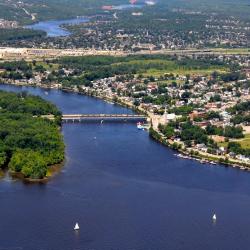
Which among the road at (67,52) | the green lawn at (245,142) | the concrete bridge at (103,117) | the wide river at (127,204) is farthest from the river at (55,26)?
the wide river at (127,204)

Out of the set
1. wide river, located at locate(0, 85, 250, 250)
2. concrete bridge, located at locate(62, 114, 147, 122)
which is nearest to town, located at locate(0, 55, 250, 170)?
concrete bridge, located at locate(62, 114, 147, 122)

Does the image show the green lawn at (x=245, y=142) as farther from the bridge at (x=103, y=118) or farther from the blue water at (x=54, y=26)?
the blue water at (x=54, y=26)

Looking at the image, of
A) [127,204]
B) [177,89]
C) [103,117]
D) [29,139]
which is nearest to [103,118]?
[103,117]

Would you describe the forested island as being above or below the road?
above

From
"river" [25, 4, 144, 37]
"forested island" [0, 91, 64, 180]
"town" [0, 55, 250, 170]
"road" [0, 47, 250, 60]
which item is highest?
"forested island" [0, 91, 64, 180]

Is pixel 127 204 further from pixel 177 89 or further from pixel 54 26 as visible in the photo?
pixel 54 26

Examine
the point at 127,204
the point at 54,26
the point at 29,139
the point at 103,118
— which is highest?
the point at 29,139

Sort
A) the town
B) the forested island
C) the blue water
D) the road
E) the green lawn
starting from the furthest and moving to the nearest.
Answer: the blue water → the road → the town → the green lawn → the forested island

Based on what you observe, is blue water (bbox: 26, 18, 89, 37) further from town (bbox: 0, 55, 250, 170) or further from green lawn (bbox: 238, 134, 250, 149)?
green lawn (bbox: 238, 134, 250, 149)
